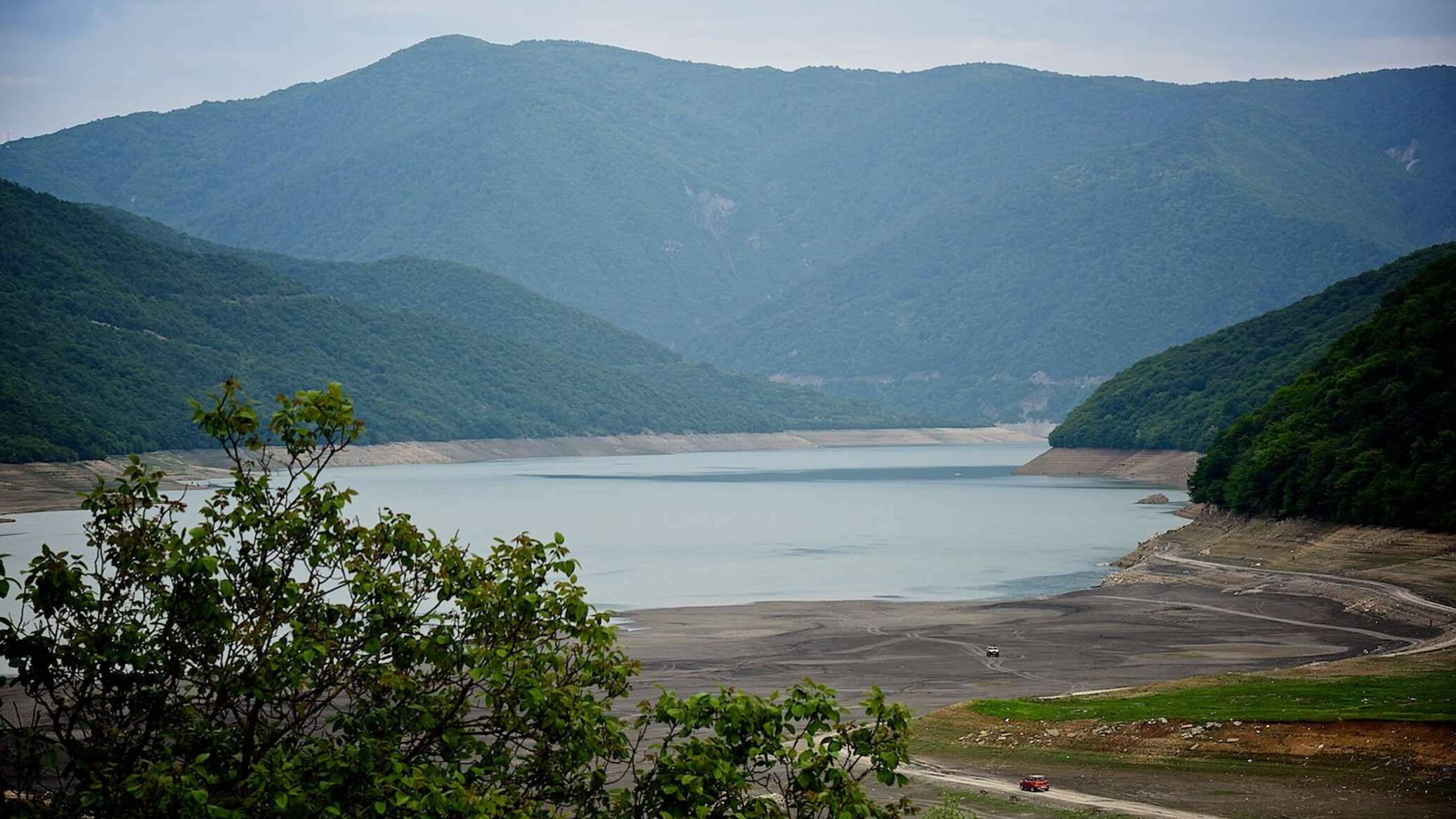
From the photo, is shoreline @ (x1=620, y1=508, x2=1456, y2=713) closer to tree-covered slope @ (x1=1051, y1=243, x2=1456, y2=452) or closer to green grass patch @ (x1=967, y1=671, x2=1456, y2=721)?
green grass patch @ (x1=967, y1=671, x2=1456, y2=721)

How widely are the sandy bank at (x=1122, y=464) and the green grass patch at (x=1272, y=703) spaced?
103 m

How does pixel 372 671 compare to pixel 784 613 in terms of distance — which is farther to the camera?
pixel 784 613

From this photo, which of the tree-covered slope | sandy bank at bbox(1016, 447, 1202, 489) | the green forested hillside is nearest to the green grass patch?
the green forested hillside

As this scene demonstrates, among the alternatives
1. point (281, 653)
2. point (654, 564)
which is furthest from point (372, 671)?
point (654, 564)

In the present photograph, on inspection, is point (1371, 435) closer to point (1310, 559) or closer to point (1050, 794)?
point (1310, 559)

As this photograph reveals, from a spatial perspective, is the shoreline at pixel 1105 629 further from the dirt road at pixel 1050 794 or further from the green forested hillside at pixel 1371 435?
the dirt road at pixel 1050 794

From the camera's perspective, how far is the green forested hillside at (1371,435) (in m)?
62.6

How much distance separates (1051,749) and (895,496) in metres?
122

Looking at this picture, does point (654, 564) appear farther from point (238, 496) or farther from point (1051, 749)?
point (238, 496)

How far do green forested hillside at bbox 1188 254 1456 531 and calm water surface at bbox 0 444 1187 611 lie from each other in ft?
29.8

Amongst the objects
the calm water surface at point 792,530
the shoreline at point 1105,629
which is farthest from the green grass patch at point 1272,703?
the calm water surface at point 792,530

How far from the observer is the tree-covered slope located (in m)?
134

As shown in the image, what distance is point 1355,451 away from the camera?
224ft

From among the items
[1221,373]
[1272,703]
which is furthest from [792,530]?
[1272,703]
